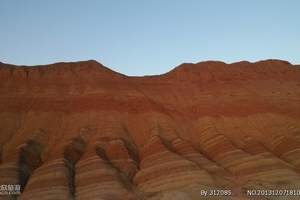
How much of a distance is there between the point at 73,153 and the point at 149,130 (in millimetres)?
11026

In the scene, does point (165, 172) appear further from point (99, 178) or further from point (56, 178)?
point (56, 178)

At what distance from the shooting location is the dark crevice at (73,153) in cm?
5255

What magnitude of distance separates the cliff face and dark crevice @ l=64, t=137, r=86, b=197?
0.15 m

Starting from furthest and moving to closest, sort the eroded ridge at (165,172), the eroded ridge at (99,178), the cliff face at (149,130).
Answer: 1. the cliff face at (149,130)
2. the eroded ridge at (165,172)
3. the eroded ridge at (99,178)

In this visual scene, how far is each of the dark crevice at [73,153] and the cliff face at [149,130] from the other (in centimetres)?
15

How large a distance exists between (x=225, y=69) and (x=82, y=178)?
37.9 m

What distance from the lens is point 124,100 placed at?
231 ft

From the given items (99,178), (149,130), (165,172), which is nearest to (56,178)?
(99,178)

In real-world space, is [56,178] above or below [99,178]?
above

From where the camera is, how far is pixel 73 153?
56.5 m

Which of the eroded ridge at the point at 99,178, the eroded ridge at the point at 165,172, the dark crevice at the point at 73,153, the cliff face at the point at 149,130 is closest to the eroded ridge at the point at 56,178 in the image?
the dark crevice at the point at 73,153

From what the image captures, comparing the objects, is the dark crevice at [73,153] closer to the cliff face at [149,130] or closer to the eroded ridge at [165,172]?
the cliff face at [149,130]

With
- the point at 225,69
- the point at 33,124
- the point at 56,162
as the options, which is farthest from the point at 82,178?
the point at 225,69

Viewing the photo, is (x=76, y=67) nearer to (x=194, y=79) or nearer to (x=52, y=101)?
(x=52, y=101)
